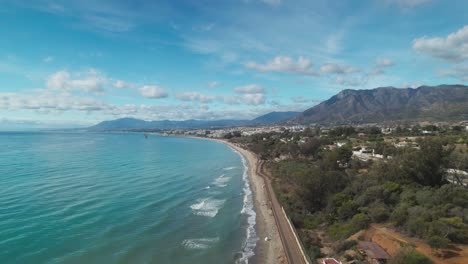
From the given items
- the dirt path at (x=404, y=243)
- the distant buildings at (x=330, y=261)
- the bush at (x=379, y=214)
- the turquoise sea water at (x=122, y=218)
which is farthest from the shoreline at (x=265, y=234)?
the bush at (x=379, y=214)

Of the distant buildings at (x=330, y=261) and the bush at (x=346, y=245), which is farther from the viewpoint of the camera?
the bush at (x=346, y=245)

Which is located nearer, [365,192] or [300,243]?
[300,243]

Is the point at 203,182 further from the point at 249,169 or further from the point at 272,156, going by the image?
the point at 272,156

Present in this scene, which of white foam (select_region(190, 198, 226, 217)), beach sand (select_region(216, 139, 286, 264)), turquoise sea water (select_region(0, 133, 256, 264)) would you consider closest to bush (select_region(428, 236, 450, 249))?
beach sand (select_region(216, 139, 286, 264))

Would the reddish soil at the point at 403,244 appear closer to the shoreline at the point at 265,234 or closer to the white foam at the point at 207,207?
the shoreline at the point at 265,234

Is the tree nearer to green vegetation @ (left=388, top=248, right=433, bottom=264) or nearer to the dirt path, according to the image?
the dirt path

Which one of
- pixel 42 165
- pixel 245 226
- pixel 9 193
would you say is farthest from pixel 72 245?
pixel 42 165

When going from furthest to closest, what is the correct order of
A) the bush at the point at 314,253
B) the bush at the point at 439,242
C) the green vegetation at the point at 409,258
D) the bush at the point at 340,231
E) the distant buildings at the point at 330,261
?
the bush at the point at 340,231 → the bush at the point at 314,253 → the distant buildings at the point at 330,261 → the bush at the point at 439,242 → the green vegetation at the point at 409,258
